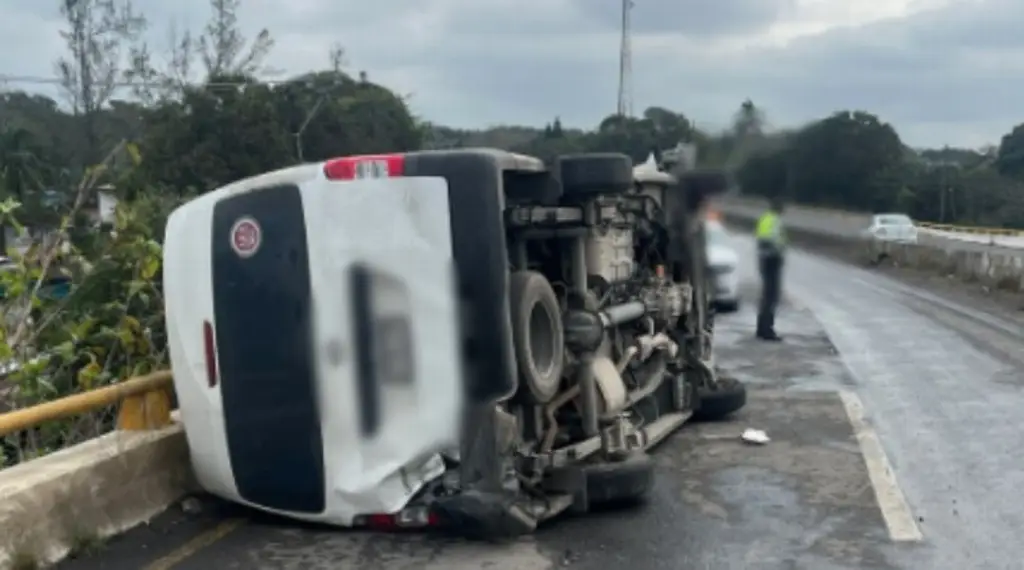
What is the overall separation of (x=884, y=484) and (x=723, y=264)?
7.44m

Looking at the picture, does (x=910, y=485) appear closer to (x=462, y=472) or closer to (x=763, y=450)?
(x=763, y=450)

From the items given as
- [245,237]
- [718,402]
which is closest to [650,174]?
[718,402]

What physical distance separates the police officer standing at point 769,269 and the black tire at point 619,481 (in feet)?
19.1

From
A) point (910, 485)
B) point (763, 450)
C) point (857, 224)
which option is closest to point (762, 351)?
point (857, 224)

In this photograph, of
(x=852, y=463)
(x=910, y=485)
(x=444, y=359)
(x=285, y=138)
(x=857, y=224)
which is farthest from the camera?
(x=285, y=138)

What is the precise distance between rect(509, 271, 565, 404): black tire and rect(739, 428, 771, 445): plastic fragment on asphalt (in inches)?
95.0

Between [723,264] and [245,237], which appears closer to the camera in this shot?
[245,237]

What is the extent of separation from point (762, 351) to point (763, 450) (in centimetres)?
603

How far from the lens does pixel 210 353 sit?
6582 millimetres

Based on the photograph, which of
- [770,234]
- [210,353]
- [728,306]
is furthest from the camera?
[728,306]

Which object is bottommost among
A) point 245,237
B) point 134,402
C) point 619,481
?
point 619,481

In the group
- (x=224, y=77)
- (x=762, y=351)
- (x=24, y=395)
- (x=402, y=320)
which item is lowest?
(x=762, y=351)

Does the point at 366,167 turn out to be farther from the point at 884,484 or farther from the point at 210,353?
the point at 884,484

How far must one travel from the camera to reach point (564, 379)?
7.36m
